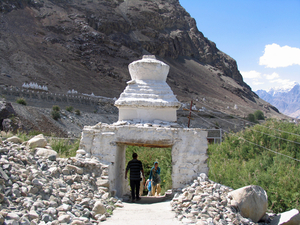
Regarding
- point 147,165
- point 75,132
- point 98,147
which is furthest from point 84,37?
point 98,147

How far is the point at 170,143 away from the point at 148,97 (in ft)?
4.53

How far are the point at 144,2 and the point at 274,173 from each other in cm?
8313

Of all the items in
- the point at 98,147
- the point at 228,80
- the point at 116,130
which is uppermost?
Result: the point at 228,80

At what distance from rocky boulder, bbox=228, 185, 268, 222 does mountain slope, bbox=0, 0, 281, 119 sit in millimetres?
32680

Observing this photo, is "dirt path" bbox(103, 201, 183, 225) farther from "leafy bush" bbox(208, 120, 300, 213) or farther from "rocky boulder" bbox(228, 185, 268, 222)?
"leafy bush" bbox(208, 120, 300, 213)

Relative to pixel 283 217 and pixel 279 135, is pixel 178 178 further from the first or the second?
pixel 279 135

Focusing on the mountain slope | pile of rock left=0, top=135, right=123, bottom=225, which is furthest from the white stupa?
the mountain slope

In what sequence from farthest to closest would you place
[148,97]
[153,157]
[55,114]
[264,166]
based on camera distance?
1. [55,114]
2. [153,157]
3. [264,166]
4. [148,97]

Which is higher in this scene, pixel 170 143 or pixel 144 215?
pixel 170 143

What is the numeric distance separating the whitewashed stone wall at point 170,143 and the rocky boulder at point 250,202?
0.99 metres

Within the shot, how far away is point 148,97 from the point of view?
6832 millimetres

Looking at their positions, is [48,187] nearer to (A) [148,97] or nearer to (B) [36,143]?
(B) [36,143]

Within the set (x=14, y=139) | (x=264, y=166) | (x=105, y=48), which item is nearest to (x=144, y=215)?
(x=14, y=139)

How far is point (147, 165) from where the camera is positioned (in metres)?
12.2
